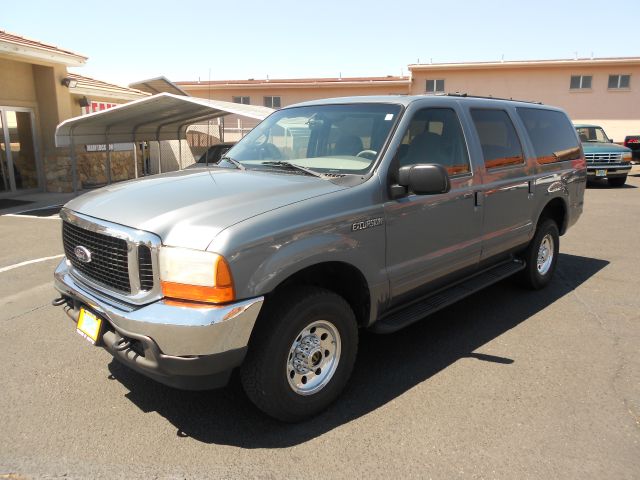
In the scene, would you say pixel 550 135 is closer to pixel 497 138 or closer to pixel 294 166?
pixel 497 138

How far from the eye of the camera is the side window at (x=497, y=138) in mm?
4414

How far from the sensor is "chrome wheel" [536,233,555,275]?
5625 millimetres

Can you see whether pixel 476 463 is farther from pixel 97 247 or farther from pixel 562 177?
pixel 562 177

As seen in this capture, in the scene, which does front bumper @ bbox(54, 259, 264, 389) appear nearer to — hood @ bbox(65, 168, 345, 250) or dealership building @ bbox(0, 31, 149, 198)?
hood @ bbox(65, 168, 345, 250)

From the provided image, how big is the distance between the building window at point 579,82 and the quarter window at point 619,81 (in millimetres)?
1218

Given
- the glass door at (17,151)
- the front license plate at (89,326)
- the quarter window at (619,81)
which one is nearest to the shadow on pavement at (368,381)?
the front license plate at (89,326)

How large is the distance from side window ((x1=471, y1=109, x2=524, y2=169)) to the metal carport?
293 inches

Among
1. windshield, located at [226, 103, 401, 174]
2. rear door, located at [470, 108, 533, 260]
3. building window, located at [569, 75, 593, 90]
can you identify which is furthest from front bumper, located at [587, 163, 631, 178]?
building window, located at [569, 75, 593, 90]

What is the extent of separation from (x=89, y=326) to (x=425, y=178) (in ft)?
7.35

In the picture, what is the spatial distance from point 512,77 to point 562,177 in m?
Result: 26.3

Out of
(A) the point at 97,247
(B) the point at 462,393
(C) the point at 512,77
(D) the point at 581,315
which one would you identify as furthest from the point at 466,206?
(C) the point at 512,77

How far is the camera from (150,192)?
316 cm

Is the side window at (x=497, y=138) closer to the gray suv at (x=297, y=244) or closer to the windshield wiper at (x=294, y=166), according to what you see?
the gray suv at (x=297, y=244)

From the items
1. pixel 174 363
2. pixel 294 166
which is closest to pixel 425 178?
pixel 294 166
